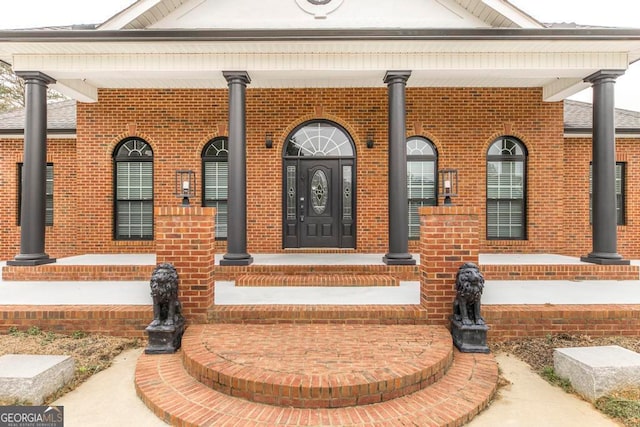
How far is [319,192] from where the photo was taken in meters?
8.27

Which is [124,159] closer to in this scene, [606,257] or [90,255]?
[90,255]

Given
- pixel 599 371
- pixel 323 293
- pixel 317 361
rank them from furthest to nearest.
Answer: pixel 323 293 < pixel 317 361 < pixel 599 371

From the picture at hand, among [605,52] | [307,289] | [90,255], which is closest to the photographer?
[307,289]

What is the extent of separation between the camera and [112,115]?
830cm

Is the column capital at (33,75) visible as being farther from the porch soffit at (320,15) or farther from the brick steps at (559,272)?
the brick steps at (559,272)

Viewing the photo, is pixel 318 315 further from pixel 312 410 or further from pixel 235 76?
pixel 235 76

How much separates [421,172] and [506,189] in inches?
83.9

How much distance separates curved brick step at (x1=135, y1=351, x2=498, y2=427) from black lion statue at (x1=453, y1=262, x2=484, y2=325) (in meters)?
0.62

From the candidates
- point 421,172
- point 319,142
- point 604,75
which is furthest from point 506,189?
point 319,142

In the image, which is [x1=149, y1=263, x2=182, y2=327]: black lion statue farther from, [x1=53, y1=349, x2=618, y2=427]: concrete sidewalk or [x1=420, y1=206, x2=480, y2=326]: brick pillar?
[x1=420, y1=206, x2=480, y2=326]: brick pillar

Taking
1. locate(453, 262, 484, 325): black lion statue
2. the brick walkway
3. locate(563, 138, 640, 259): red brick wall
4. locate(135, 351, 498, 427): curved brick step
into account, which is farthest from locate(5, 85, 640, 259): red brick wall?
locate(135, 351, 498, 427): curved brick step

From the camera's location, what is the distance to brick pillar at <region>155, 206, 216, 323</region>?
4055mm

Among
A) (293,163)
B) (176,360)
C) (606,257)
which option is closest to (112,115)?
(293,163)

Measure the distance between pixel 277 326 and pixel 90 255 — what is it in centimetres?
619
